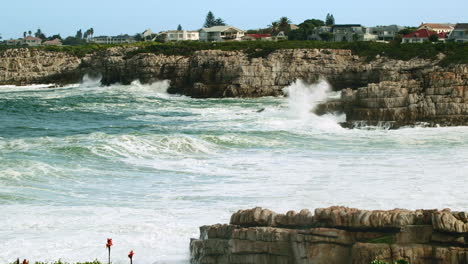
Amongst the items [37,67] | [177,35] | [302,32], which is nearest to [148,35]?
[177,35]

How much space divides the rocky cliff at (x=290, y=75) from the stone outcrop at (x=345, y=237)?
1043 inches

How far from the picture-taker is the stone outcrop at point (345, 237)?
11.8 m

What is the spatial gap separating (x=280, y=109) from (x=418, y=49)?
777 inches

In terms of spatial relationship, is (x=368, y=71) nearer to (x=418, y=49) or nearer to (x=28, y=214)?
(x=418, y=49)

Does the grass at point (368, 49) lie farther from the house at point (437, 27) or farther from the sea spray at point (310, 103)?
the house at point (437, 27)

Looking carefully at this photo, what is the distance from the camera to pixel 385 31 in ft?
373

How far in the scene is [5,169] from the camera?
26.4 metres

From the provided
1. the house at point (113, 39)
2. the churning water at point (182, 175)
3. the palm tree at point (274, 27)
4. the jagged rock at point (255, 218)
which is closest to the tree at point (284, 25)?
the palm tree at point (274, 27)

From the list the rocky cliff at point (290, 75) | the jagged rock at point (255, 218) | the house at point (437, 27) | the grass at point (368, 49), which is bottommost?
the rocky cliff at point (290, 75)

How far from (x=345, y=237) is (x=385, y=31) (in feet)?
343

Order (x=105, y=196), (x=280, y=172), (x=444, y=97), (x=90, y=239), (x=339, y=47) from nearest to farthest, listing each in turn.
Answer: (x=90, y=239) < (x=105, y=196) < (x=280, y=172) < (x=444, y=97) < (x=339, y=47)

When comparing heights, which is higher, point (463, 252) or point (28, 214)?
point (463, 252)

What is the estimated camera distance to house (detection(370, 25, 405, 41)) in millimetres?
111456

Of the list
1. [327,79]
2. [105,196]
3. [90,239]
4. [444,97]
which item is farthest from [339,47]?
[90,239]
